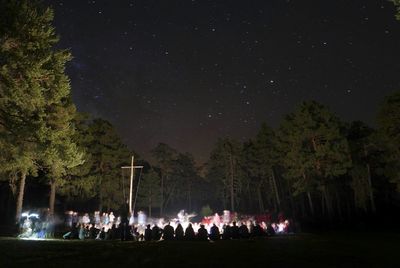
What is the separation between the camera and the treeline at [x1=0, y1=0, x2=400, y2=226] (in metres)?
18.0

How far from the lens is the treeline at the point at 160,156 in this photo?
18.0 meters

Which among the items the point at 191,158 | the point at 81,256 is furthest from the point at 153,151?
the point at 81,256

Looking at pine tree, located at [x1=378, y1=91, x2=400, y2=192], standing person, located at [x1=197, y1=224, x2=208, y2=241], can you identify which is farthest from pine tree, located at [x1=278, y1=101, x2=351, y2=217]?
standing person, located at [x1=197, y1=224, x2=208, y2=241]

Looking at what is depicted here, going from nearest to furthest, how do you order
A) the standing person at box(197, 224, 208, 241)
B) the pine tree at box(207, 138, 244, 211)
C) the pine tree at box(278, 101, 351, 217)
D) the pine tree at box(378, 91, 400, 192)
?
the standing person at box(197, 224, 208, 241), the pine tree at box(378, 91, 400, 192), the pine tree at box(278, 101, 351, 217), the pine tree at box(207, 138, 244, 211)

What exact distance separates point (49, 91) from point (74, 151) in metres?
3.65

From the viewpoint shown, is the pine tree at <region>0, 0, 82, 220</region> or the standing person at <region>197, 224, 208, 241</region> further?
the standing person at <region>197, 224, 208, 241</region>

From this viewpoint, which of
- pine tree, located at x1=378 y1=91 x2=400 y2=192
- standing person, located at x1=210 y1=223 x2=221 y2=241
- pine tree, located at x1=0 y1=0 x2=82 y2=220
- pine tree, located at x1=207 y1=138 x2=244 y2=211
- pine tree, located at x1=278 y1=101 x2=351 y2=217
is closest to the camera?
pine tree, located at x1=0 y1=0 x2=82 y2=220

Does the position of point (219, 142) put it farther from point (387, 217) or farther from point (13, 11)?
point (13, 11)

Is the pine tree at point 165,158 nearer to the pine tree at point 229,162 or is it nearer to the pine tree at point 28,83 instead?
the pine tree at point 229,162

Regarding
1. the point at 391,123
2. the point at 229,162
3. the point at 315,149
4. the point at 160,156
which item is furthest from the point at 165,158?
the point at 391,123

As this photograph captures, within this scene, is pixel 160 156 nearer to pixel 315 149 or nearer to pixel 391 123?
pixel 315 149

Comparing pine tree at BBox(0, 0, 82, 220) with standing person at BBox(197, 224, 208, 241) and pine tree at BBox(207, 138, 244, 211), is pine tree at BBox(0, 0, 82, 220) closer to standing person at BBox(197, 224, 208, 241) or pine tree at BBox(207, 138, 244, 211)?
standing person at BBox(197, 224, 208, 241)

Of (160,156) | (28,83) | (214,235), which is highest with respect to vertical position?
(160,156)

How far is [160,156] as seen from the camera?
259 ft
